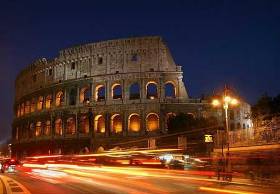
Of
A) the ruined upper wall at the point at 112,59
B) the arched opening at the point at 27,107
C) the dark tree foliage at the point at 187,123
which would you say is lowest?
the dark tree foliage at the point at 187,123

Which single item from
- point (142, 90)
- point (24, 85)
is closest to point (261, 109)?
point (142, 90)

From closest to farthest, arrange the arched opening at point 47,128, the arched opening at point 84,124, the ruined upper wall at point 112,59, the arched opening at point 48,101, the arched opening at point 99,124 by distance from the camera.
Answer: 1. the ruined upper wall at point 112,59
2. the arched opening at point 99,124
3. the arched opening at point 84,124
4. the arched opening at point 47,128
5. the arched opening at point 48,101

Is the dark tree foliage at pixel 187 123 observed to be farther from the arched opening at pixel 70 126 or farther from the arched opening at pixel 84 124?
the arched opening at pixel 70 126

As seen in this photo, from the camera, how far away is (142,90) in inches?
2304

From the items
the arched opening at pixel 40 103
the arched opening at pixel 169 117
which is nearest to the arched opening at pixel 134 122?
the arched opening at pixel 169 117

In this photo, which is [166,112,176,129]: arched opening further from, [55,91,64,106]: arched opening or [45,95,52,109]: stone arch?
[45,95,52,109]: stone arch

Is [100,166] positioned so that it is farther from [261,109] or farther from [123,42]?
[123,42]

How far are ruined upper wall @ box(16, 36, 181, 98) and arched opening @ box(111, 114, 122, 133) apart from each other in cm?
633

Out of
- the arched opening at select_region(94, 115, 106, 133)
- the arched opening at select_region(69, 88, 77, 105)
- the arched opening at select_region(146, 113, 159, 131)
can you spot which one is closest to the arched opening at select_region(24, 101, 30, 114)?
the arched opening at select_region(69, 88, 77, 105)

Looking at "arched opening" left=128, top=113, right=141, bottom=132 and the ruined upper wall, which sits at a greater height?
the ruined upper wall

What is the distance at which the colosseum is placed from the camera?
57719 mm

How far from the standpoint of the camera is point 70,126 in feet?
212

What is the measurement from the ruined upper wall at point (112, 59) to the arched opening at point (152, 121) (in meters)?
6.32

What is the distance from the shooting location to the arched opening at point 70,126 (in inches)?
2495
